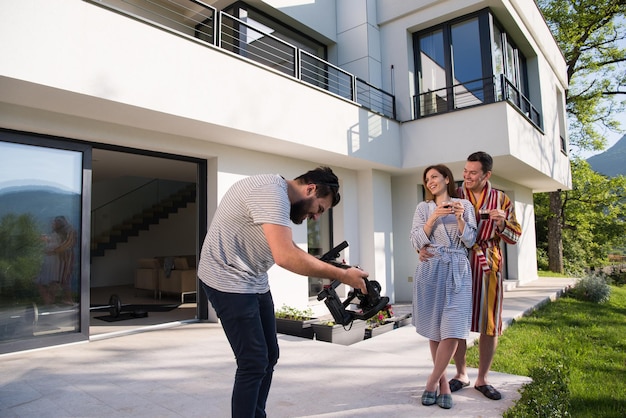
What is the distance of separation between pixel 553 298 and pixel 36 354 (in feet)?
28.6

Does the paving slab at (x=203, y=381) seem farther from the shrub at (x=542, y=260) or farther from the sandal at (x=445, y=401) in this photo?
the shrub at (x=542, y=260)

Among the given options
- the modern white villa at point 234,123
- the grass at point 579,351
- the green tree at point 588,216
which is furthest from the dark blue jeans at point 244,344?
the green tree at point 588,216

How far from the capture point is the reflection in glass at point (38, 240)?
405 cm

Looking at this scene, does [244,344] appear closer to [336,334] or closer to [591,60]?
[336,334]

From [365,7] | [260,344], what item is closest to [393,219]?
[365,7]

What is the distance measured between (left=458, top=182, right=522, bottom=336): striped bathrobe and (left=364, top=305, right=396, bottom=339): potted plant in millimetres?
2584

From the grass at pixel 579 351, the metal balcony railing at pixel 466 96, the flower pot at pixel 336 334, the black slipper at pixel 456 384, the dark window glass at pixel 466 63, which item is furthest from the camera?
the dark window glass at pixel 466 63

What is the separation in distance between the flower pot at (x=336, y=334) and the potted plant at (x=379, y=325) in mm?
286

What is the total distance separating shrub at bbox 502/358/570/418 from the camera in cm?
223

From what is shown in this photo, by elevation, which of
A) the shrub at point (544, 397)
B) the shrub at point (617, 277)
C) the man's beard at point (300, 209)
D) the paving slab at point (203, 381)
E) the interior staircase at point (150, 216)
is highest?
the interior staircase at point (150, 216)

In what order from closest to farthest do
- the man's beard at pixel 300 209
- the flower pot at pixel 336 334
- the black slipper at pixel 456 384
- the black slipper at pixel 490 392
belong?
1. the man's beard at pixel 300 209
2. the black slipper at pixel 490 392
3. the black slipper at pixel 456 384
4. the flower pot at pixel 336 334

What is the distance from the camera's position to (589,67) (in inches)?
596

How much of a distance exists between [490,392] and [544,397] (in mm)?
475

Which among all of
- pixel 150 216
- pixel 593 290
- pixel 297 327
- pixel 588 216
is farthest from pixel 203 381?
pixel 588 216
